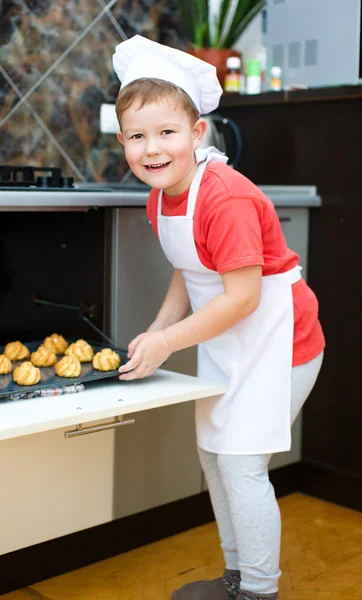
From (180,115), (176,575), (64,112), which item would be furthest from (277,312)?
(64,112)

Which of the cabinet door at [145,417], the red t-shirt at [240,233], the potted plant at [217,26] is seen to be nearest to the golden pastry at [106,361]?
the red t-shirt at [240,233]

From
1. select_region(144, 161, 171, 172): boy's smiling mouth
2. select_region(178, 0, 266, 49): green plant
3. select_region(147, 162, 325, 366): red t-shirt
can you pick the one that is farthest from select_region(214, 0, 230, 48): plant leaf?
select_region(144, 161, 171, 172): boy's smiling mouth

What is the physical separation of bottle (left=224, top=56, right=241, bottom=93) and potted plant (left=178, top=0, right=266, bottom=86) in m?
0.03

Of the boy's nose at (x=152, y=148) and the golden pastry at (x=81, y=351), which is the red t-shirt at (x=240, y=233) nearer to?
the boy's nose at (x=152, y=148)

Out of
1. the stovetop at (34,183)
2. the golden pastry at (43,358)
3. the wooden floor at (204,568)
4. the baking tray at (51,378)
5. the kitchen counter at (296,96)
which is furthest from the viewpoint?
the kitchen counter at (296,96)

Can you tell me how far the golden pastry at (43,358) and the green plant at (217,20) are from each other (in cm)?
135

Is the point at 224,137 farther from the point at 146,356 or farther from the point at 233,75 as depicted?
the point at 146,356

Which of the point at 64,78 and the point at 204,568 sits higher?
the point at 64,78

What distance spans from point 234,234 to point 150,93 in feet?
0.93

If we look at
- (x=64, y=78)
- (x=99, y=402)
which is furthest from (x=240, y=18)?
(x=99, y=402)

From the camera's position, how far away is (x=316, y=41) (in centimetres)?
232

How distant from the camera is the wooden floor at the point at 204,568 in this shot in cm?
181

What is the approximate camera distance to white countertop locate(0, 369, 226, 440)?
1239 millimetres

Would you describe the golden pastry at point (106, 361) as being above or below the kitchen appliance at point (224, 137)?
below
